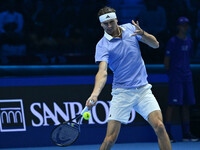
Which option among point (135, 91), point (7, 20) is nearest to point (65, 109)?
point (7, 20)

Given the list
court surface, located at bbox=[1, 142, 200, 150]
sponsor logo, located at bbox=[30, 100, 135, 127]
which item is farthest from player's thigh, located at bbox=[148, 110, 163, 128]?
sponsor logo, located at bbox=[30, 100, 135, 127]

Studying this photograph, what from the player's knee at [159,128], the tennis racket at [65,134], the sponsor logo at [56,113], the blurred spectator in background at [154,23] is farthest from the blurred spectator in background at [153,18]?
the tennis racket at [65,134]

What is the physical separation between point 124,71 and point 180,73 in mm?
3057

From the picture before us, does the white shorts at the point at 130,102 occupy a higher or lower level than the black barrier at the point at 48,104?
higher

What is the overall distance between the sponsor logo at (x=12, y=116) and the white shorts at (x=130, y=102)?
298cm

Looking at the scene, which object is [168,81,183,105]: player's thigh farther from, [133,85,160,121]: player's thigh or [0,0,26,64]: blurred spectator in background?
[133,85,160,121]: player's thigh

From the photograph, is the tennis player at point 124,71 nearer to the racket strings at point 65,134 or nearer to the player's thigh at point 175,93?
the racket strings at point 65,134

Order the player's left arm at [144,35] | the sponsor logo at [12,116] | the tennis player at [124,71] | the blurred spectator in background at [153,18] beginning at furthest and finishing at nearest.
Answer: the blurred spectator in background at [153,18] → the sponsor logo at [12,116] → the tennis player at [124,71] → the player's left arm at [144,35]

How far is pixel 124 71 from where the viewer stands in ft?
18.5

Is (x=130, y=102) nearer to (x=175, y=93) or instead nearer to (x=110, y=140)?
(x=110, y=140)

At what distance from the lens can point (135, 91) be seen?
568cm

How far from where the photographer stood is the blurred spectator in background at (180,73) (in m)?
8.51

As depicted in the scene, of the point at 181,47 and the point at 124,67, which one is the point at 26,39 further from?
the point at 124,67

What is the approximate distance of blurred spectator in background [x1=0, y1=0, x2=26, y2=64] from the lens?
8.57 m
